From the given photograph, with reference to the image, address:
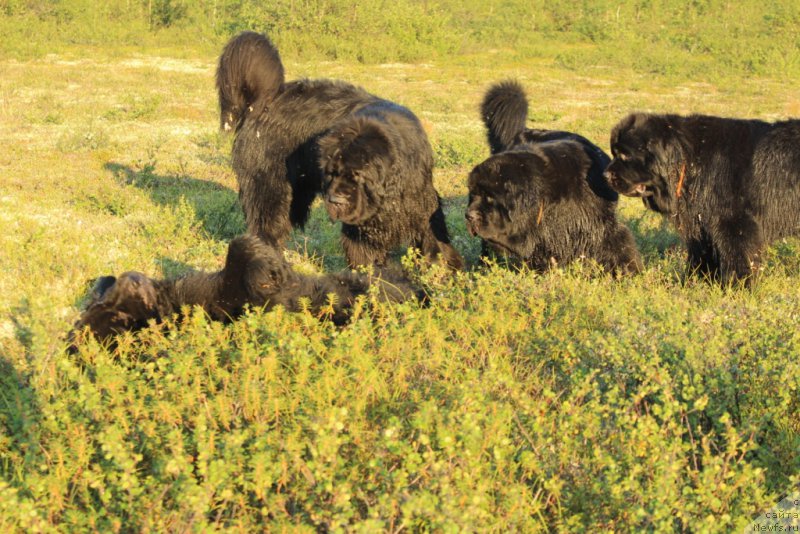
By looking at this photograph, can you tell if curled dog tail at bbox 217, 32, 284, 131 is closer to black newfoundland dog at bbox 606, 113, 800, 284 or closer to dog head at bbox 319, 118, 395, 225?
dog head at bbox 319, 118, 395, 225

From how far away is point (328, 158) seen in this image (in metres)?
5.65

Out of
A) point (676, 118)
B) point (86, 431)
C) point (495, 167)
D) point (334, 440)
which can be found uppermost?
point (676, 118)

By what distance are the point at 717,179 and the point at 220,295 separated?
3.55m

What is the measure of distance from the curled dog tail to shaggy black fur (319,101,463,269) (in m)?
1.03

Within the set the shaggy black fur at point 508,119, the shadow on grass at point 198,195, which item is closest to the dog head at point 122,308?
the shadow on grass at point 198,195

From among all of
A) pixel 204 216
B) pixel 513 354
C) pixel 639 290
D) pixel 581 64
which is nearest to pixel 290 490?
pixel 513 354

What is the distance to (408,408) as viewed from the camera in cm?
359

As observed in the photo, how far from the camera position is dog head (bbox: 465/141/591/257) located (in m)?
5.93

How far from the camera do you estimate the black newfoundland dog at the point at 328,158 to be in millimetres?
5645

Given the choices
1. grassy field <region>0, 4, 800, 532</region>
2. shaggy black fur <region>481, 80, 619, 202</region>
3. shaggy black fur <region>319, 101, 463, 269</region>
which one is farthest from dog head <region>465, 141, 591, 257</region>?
shaggy black fur <region>481, 80, 619, 202</region>

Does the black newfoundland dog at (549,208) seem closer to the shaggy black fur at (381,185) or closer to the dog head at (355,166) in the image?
the shaggy black fur at (381,185)

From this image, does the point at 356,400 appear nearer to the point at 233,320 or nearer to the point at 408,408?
the point at 408,408

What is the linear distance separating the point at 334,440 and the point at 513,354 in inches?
70.7

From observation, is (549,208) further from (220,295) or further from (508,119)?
(220,295)
